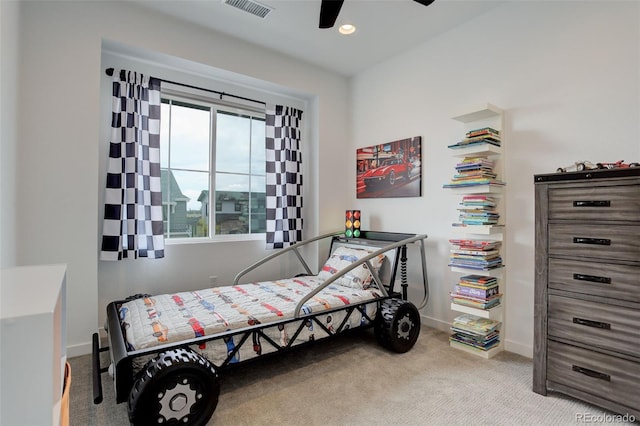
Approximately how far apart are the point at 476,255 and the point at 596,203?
897 mm

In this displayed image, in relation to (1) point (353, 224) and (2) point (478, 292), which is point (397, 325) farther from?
(1) point (353, 224)

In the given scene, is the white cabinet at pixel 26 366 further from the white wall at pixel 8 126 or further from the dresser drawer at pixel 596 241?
the dresser drawer at pixel 596 241

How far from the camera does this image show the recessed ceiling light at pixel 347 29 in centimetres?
305

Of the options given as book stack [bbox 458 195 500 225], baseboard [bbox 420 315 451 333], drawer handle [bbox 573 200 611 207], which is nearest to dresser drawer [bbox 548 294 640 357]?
drawer handle [bbox 573 200 611 207]

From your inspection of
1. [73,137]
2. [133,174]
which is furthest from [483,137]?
[73,137]

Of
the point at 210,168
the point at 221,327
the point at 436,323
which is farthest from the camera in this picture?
the point at 210,168

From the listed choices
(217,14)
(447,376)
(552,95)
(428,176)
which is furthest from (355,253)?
(217,14)

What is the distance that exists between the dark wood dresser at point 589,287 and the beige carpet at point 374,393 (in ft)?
0.64

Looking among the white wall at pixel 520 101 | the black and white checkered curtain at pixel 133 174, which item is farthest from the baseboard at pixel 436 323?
the black and white checkered curtain at pixel 133 174

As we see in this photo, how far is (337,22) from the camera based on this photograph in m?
2.98

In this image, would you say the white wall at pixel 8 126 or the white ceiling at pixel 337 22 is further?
the white ceiling at pixel 337 22

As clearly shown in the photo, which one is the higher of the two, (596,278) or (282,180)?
(282,180)

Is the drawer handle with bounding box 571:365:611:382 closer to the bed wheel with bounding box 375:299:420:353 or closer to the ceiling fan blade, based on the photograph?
the bed wheel with bounding box 375:299:420:353

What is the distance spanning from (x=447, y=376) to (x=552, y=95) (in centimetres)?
227
